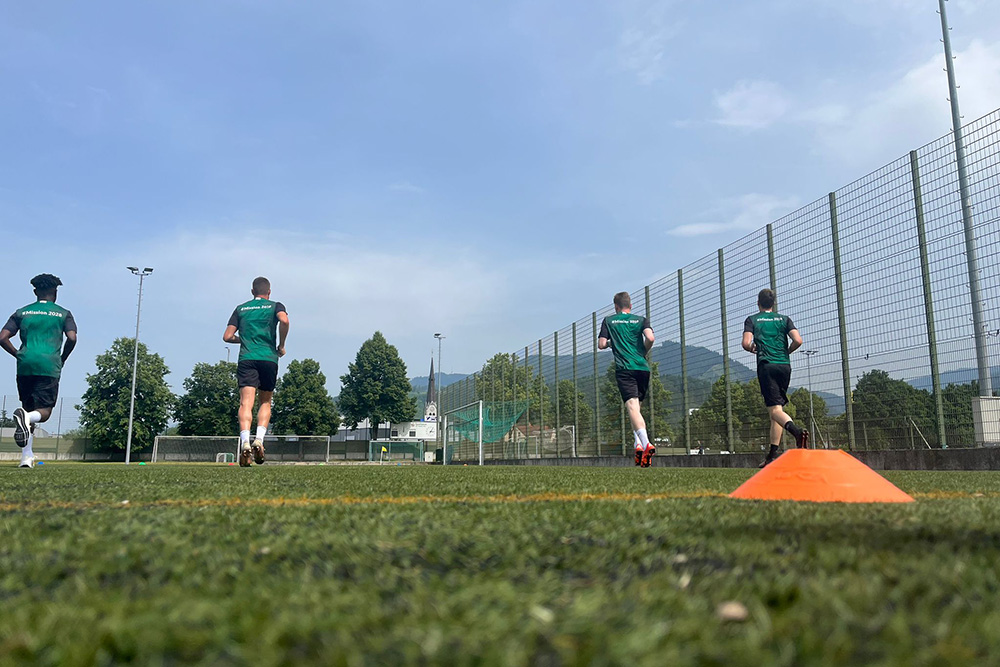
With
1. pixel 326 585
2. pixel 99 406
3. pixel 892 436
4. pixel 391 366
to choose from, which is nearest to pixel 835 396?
pixel 892 436

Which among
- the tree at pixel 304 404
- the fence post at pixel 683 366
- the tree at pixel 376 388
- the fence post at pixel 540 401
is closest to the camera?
the fence post at pixel 683 366

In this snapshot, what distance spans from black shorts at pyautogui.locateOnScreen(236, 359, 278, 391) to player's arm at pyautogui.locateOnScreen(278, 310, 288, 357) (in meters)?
0.18

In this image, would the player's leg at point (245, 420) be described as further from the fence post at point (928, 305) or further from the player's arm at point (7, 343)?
the fence post at point (928, 305)

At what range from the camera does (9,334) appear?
27.4 ft

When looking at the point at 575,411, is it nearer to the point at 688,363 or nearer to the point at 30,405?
the point at 688,363

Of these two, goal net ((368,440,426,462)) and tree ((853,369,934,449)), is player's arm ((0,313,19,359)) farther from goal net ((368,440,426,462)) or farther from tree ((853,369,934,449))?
goal net ((368,440,426,462))

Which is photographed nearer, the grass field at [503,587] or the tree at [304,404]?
the grass field at [503,587]

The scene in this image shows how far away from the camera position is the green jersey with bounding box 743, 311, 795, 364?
29.0 ft

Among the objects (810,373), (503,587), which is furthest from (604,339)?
(503,587)

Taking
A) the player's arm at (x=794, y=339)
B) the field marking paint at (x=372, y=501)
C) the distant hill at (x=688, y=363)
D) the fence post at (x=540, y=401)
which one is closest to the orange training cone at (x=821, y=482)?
the field marking paint at (x=372, y=501)

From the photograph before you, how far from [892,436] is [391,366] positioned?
225ft

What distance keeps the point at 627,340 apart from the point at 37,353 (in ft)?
22.3

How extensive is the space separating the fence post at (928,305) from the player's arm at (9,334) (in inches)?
413

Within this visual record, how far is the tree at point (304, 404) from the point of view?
227 feet
